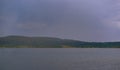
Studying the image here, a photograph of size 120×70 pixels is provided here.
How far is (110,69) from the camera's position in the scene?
1924 inches

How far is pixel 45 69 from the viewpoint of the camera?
49.5 metres

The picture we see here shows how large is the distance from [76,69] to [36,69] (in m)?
9.39

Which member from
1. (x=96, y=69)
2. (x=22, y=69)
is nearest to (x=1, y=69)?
(x=22, y=69)

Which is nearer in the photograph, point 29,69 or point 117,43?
point 29,69

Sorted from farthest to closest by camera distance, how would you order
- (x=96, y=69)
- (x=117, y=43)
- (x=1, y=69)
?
1. (x=117, y=43)
2. (x=96, y=69)
3. (x=1, y=69)

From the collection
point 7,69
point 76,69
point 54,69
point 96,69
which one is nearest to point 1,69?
point 7,69

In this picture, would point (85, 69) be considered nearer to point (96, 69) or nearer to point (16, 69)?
point (96, 69)

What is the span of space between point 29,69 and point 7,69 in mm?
5113

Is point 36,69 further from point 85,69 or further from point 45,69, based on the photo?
point 85,69

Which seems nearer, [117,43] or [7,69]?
[7,69]

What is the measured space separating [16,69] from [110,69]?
21595 millimetres

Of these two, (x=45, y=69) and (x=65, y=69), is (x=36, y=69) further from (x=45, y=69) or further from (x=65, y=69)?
(x=65, y=69)

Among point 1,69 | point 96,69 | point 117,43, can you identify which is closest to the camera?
point 1,69

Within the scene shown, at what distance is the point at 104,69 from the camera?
49688 mm
